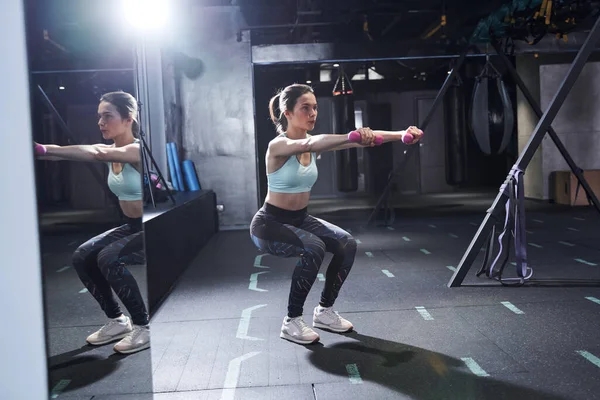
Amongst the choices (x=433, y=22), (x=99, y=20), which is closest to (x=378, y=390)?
(x=99, y=20)

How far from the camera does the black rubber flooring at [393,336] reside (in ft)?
7.49

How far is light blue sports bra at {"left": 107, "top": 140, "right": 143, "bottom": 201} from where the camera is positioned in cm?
131

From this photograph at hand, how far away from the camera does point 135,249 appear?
1414mm

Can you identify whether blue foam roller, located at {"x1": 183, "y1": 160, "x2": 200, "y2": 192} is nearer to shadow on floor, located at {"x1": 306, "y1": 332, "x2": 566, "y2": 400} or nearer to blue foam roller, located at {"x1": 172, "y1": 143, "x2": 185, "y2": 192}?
blue foam roller, located at {"x1": 172, "y1": 143, "x2": 185, "y2": 192}

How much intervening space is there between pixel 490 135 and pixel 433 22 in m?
3.05

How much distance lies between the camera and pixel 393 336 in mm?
2951

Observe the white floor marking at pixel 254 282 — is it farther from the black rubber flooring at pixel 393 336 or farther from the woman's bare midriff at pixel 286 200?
the woman's bare midriff at pixel 286 200

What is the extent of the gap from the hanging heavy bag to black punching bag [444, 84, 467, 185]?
4.12 meters

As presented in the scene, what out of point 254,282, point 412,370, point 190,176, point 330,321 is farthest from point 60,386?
point 190,176

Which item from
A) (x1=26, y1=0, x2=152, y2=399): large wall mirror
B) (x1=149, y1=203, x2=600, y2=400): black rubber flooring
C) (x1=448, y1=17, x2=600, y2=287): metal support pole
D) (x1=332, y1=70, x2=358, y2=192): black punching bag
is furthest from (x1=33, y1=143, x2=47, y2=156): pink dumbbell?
(x1=332, y1=70, x2=358, y2=192): black punching bag

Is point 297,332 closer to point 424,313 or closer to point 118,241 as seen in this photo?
point 424,313

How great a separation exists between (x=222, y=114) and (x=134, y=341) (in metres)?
6.45

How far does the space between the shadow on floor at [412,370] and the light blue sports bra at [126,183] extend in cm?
129

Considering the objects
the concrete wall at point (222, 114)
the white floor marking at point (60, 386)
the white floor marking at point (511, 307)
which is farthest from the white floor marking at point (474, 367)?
the concrete wall at point (222, 114)
